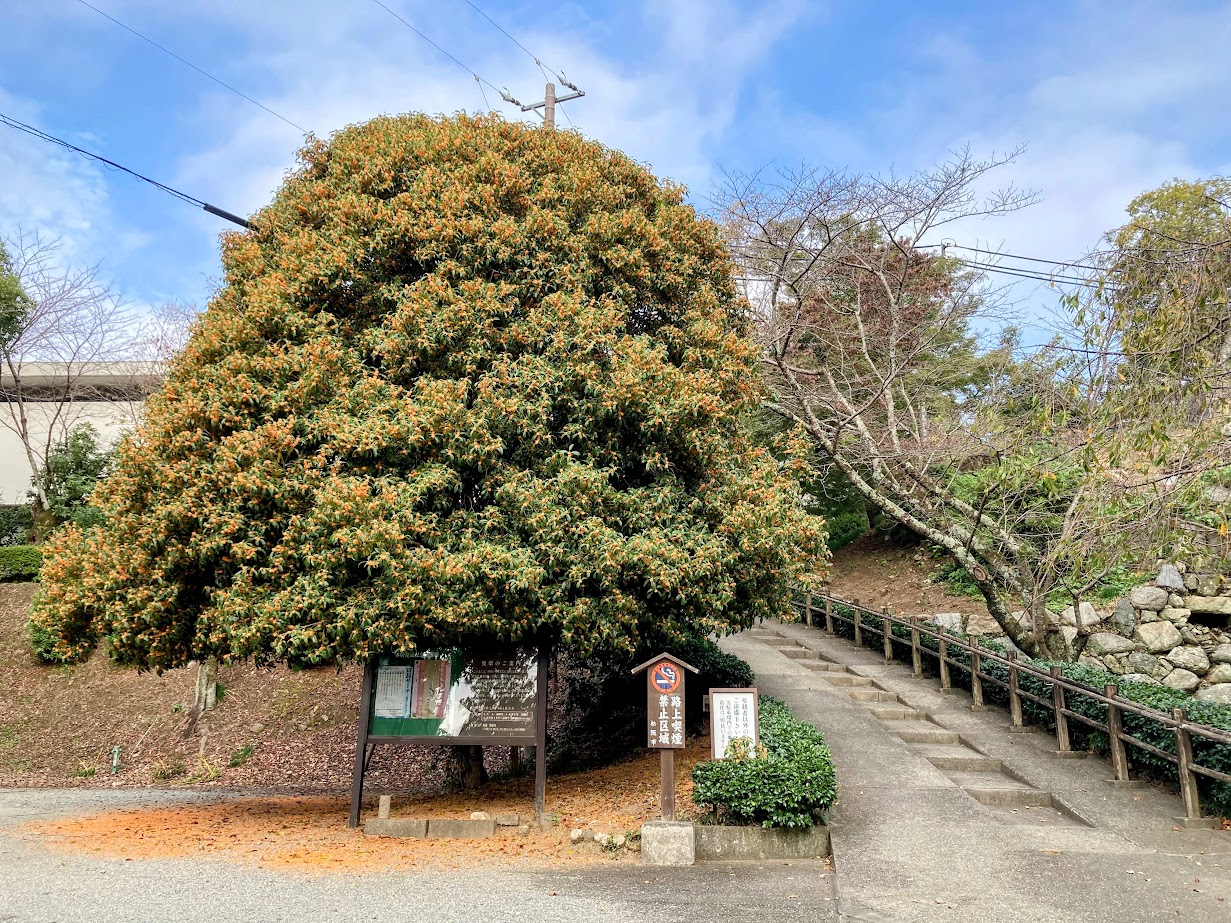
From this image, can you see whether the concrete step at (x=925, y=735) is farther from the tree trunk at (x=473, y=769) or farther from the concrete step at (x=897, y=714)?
the tree trunk at (x=473, y=769)

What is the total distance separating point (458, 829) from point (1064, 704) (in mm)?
7236

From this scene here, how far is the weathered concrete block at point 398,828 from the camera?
7.63 meters

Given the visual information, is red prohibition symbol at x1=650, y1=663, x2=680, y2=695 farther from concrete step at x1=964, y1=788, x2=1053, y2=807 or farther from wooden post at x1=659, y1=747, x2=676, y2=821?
concrete step at x1=964, y1=788, x2=1053, y2=807

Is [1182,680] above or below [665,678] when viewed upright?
below

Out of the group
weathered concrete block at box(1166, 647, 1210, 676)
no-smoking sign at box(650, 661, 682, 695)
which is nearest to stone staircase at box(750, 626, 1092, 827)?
no-smoking sign at box(650, 661, 682, 695)

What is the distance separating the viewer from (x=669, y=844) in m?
6.65

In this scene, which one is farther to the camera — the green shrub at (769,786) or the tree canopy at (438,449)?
the tree canopy at (438,449)

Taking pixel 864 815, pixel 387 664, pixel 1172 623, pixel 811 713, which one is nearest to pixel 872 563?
pixel 1172 623

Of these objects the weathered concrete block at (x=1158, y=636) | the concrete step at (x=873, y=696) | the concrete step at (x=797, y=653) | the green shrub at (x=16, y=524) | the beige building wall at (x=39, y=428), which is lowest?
the concrete step at (x=873, y=696)

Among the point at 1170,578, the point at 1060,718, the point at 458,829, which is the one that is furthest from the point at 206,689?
the point at 1170,578

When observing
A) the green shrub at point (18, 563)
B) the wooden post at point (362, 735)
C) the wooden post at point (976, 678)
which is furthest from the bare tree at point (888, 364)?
the green shrub at point (18, 563)

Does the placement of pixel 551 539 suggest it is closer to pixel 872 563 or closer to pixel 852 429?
pixel 852 429

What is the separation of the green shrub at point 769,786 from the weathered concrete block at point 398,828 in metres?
2.71

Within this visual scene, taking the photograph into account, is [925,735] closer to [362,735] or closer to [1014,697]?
[1014,697]
